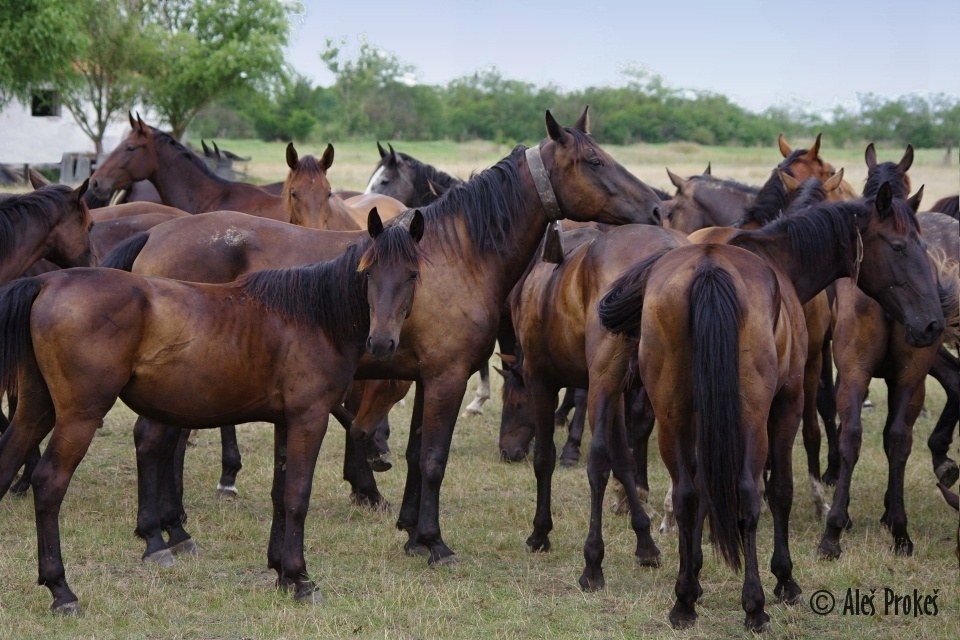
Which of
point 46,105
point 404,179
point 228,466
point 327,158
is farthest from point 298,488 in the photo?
point 46,105

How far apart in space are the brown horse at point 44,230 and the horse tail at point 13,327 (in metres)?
2.24

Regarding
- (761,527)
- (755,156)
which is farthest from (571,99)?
(761,527)

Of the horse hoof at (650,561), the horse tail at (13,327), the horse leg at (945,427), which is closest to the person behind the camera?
the horse tail at (13,327)

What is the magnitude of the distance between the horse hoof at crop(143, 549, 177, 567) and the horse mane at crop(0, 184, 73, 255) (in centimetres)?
230

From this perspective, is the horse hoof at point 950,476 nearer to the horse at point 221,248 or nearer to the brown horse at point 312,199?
the horse at point 221,248

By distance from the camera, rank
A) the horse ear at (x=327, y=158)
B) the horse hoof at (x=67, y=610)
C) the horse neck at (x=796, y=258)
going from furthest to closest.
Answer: the horse ear at (x=327, y=158) → the horse neck at (x=796, y=258) → the horse hoof at (x=67, y=610)

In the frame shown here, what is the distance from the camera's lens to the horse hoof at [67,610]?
5191 millimetres

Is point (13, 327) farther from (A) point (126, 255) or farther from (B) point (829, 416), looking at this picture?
(B) point (829, 416)

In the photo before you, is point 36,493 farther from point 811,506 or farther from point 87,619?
point 811,506

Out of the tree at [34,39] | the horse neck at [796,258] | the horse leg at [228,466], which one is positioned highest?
the tree at [34,39]

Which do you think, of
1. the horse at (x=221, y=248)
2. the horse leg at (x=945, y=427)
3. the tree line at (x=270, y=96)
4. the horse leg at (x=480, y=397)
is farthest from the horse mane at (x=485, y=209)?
the tree line at (x=270, y=96)

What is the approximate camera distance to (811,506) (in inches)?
318

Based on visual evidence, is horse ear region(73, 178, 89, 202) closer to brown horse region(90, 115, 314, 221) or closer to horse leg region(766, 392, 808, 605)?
brown horse region(90, 115, 314, 221)

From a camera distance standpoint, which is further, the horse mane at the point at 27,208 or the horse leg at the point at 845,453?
the horse mane at the point at 27,208
